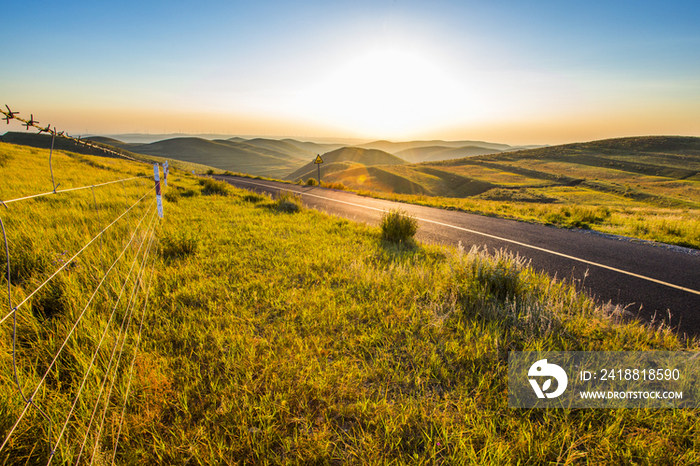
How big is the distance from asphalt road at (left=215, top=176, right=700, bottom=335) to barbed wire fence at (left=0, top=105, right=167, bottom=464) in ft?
16.6

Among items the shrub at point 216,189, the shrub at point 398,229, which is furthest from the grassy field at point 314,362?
the shrub at point 216,189

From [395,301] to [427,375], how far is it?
122 centimetres

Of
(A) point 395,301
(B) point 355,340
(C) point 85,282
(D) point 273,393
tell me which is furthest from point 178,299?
(A) point 395,301

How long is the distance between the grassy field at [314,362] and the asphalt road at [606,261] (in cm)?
101

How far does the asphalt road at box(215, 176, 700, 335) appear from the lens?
12.6 feet

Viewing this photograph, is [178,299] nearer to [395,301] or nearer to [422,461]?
[395,301]

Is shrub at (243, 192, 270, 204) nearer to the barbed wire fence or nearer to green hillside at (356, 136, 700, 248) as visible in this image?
the barbed wire fence

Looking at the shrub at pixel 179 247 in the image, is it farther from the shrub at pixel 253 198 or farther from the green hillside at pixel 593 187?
the green hillside at pixel 593 187

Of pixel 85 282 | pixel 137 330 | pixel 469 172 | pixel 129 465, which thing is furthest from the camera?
pixel 469 172

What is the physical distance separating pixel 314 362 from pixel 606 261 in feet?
20.5

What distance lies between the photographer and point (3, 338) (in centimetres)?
229
